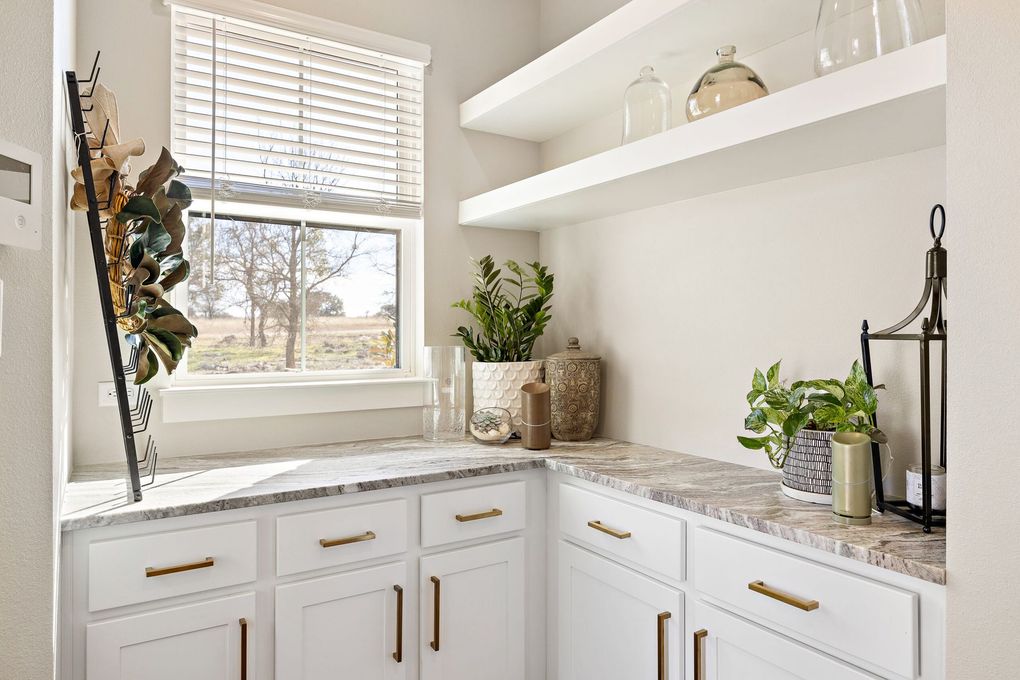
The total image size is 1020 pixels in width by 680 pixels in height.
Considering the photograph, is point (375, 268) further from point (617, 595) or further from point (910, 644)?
point (910, 644)

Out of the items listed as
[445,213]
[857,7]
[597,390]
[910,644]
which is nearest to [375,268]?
[445,213]

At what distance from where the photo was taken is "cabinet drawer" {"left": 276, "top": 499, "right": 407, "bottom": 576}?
63.8 inches

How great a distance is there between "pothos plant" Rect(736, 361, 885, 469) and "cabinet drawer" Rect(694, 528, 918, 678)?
0.26 metres

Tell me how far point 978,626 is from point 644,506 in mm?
771

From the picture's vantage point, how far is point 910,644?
3.63 ft

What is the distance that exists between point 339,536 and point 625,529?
76cm

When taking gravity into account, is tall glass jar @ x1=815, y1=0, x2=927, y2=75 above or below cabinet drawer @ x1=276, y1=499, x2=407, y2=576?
above

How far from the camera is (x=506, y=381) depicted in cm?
237

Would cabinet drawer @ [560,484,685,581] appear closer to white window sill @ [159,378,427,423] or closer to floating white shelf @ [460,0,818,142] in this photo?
white window sill @ [159,378,427,423]

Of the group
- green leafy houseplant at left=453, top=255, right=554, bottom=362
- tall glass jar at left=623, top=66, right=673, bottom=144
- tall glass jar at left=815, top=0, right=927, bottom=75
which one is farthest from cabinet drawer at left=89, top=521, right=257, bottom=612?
tall glass jar at left=815, top=0, right=927, bottom=75

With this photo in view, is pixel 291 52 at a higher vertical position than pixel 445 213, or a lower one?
higher

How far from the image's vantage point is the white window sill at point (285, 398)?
2.03 metres

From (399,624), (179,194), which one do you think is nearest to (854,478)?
(399,624)

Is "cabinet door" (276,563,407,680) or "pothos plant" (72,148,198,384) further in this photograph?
"cabinet door" (276,563,407,680)
